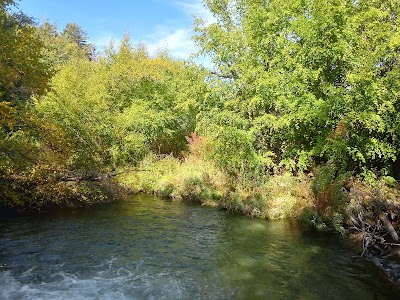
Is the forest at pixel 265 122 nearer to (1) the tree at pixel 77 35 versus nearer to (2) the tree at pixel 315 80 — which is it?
(2) the tree at pixel 315 80

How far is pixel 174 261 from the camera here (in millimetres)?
10133

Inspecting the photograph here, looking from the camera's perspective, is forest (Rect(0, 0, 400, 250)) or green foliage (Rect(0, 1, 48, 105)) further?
forest (Rect(0, 0, 400, 250))

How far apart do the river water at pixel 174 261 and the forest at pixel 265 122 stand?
1416 millimetres

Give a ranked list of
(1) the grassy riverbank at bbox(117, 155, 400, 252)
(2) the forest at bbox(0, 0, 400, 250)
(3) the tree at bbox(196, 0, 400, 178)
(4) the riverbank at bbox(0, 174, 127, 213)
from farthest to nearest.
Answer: (3) the tree at bbox(196, 0, 400, 178)
(4) the riverbank at bbox(0, 174, 127, 213)
(2) the forest at bbox(0, 0, 400, 250)
(1) the grassy riverbank at bbox(117, 155, 400, 252)

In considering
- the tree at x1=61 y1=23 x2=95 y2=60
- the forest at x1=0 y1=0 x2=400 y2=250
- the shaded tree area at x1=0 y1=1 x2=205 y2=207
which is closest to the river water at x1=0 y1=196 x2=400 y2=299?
the forest at x1=0 y1=0 x2=400 y2=250

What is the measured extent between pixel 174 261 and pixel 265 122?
8750 millimetres

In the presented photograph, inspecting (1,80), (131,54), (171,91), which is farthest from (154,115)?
(1,80)

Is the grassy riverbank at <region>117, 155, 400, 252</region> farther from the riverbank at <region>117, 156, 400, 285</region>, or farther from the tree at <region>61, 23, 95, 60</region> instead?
the tree at <region>61, 23, 95, 60</region>

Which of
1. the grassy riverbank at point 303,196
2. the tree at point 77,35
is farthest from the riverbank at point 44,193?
the tree at point 77,35

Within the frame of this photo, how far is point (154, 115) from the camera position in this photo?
83.8ft

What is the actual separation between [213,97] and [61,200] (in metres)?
8.66

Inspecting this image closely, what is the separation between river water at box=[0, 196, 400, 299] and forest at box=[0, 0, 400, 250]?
55.8 inches

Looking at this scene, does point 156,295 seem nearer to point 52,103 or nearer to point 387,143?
point 387,143

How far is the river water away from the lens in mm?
8227
